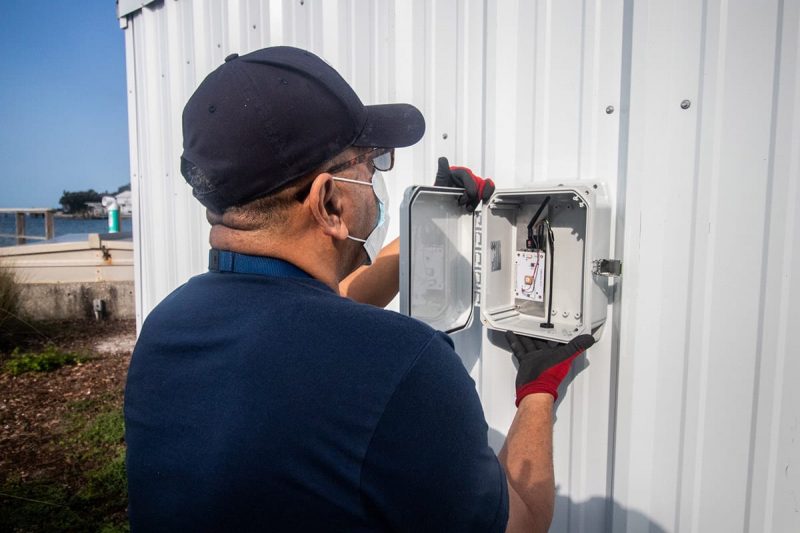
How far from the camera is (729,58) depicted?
1.33m

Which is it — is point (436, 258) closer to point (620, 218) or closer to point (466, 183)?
point (466, 183)

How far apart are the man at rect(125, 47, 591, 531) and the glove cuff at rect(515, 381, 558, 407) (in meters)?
0.29

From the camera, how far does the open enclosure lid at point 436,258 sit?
5.42 ft

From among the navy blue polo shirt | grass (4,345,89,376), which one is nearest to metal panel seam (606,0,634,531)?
the navy blue polo shirt

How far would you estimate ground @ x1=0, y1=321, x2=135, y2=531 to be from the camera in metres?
3.72

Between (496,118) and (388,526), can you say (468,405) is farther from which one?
(496,118)

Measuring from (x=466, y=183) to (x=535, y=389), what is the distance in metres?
0.70

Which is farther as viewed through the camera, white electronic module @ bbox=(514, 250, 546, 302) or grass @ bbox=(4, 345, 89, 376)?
grass @ bbox=(4, 345, 89, 376)

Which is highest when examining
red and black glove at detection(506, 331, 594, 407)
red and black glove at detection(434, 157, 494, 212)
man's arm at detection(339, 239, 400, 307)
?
red and black glove at detection(434, 157, 494, 212)

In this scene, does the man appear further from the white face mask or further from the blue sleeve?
the white face mask

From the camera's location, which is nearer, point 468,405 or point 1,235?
point 468,405

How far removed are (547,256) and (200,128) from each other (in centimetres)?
113

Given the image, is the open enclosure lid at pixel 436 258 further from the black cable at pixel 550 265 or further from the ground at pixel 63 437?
the ground at pixel 63 437

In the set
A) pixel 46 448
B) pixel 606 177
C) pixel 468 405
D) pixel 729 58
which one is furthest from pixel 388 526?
pixel 46 448
